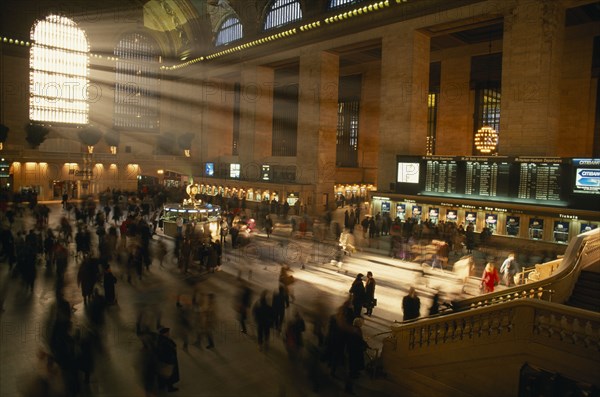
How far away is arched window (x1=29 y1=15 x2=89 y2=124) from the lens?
119 ft

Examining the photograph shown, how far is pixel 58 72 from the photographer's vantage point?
3753cm

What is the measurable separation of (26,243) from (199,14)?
3200cm

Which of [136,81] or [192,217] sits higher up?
[136,81]

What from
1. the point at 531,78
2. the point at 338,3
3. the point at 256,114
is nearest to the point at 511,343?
the point at 531,78

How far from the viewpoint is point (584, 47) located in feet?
65.3

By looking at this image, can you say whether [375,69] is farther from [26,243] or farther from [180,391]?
[180,391]

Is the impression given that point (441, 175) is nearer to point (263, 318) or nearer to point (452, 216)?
point (452, 216)

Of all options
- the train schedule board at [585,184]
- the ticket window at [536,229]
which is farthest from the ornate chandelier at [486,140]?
the ticket window at [536,229]

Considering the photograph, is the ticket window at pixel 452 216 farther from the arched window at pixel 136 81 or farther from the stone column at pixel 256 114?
the arched window at pixel 136 81

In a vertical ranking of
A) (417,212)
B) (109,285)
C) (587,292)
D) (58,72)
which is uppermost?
(58,72)

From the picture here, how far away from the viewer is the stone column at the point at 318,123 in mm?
25719

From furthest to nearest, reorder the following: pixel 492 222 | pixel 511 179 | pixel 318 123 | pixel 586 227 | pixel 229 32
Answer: pixel 229 32 → pixel 318 123 → pixel 492 222 → pixel 511 179 → pixel 586 227

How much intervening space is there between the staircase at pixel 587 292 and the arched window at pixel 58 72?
40.4 m

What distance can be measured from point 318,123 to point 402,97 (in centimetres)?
630
